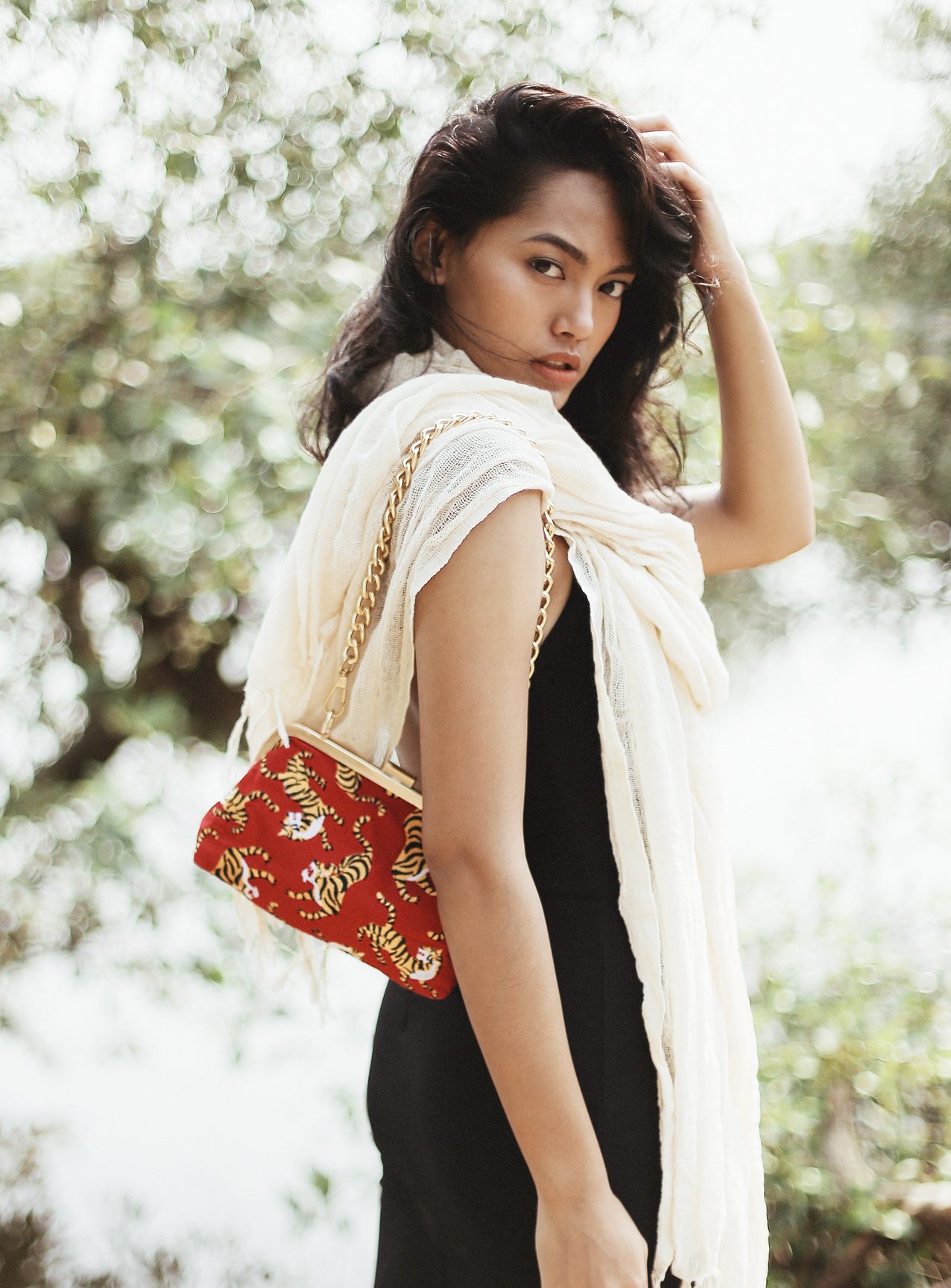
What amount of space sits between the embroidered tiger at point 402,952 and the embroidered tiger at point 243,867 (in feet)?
0.35

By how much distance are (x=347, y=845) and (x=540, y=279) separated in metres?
0.59

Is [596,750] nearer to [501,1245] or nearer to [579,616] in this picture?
[579,616]

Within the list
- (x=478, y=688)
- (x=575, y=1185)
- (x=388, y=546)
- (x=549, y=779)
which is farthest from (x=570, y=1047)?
(x=388, y=546)

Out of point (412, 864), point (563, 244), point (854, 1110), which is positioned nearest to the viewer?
point (412, 864)

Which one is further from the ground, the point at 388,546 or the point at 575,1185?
the point at 388,546

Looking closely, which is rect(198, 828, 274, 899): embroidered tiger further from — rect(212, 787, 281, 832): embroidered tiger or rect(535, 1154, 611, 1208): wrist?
rect(535, 1154, 611, 1208): wrist

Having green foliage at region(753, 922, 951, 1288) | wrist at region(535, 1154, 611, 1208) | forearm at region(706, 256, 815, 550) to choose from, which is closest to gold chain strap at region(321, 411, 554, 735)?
wrist at region(535, 1154, 611, 1208)

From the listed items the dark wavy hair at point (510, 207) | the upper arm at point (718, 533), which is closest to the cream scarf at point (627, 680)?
the dark wavy hair at point (510, 207)

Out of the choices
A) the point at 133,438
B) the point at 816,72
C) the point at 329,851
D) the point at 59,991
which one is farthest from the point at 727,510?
the point at 59,991

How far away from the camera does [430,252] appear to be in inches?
45.5

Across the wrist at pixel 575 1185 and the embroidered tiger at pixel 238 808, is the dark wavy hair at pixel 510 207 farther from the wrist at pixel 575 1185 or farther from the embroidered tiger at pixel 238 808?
the wrist at pixel 575 1185

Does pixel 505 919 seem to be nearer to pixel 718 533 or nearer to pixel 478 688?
pixel 478 688

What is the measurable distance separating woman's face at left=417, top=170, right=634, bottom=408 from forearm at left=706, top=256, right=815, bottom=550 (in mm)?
279

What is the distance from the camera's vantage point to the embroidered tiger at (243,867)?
98 cm
